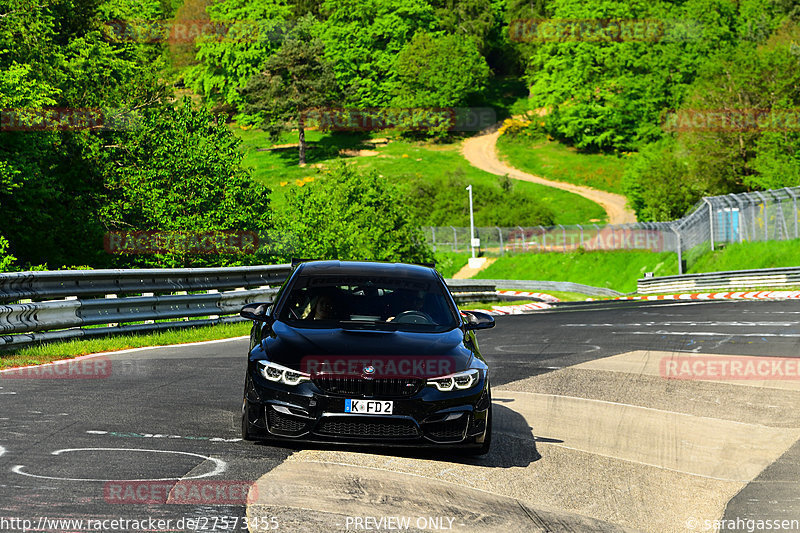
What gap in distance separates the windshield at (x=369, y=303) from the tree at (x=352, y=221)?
95.8ft

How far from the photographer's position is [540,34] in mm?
100750

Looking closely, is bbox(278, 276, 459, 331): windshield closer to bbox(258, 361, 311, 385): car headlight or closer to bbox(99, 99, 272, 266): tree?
bbox(258, 361, 311, 385): car headlight

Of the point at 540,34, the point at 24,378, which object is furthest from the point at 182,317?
the point at 540,34

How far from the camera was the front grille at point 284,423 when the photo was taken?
21.7 feet

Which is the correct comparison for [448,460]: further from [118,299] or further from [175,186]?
[175,186]

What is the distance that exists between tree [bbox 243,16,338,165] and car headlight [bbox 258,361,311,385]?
313ft

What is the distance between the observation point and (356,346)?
272 inches

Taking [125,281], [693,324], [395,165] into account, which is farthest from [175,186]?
[395,165]

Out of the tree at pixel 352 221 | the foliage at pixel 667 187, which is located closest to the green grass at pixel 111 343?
the tree at pixel 352 221

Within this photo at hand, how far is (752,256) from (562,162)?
5483cm

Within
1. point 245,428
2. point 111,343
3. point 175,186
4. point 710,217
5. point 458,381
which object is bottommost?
point 710,217

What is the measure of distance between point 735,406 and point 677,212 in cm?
5711

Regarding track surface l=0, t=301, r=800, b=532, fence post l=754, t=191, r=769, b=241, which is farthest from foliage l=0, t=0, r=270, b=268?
track surface l=0, t=301, r=800, b=532

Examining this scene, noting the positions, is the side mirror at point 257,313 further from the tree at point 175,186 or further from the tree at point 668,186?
the tree at point 668,186
